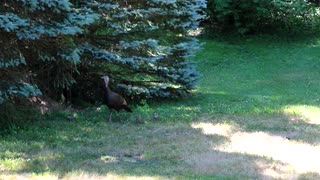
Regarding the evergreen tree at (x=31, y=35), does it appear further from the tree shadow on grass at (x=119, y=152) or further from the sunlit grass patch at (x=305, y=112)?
the sunlit grass patch at (x=305, y=112)

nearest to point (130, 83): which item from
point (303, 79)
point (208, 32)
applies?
point (303, 79)

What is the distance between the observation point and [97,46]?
37.1 feet

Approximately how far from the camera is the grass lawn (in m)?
6.28

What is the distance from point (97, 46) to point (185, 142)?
13.5 ft

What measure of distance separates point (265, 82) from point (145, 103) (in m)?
5.86

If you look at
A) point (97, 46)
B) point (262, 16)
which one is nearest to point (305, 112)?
point (97, 46)

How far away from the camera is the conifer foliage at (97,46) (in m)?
8.30

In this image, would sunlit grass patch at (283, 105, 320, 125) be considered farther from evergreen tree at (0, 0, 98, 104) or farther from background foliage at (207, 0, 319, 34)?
background foliage at (207, 0, 319, 34)

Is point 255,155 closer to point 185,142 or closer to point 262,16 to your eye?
point 185,142

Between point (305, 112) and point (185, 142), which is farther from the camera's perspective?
point (305, 112)

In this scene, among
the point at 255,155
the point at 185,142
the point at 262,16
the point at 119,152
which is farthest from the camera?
the point at 262,16

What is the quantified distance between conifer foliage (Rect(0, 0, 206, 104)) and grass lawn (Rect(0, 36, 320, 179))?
0.74 m

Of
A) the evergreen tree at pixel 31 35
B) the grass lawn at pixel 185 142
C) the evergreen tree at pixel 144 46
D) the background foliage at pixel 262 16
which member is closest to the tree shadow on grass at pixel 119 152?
the grass lawn at pixel 185 142

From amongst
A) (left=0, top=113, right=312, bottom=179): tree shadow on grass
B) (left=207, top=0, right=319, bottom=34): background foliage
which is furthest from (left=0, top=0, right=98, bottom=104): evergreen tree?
(left=207, top=0, right=319, bottom=34): background foliage
